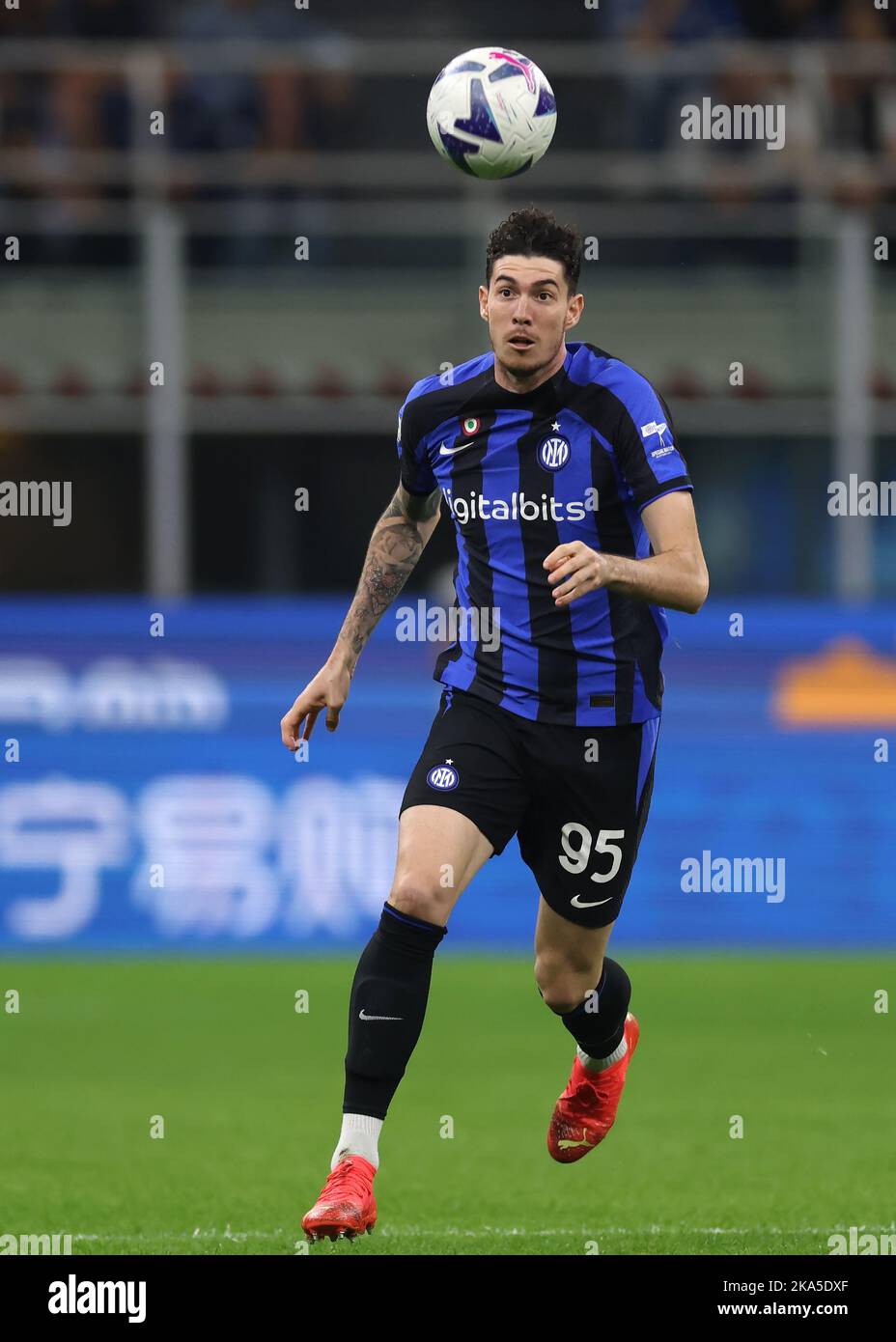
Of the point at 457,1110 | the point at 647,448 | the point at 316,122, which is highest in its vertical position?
the point at 316,122

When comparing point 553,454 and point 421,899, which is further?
point 553,454

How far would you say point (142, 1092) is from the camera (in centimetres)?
803

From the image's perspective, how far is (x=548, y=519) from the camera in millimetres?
5527

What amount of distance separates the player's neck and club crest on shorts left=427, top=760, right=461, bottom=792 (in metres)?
0.96

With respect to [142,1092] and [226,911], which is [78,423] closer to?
[226,911]

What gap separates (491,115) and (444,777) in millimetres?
1760

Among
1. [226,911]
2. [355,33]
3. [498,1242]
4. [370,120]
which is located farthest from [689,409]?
[498,1242]

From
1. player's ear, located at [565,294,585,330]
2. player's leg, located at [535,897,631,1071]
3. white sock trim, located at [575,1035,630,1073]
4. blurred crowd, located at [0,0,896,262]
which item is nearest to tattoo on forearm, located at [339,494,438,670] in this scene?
player's ear, located at [565,294,585,330]

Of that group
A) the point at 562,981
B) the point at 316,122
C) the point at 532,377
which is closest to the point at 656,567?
the point at 532,377

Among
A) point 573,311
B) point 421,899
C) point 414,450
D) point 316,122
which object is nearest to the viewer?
point 421,899

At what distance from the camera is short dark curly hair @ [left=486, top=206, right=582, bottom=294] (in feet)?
17.6

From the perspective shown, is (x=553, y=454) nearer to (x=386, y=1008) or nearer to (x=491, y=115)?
(x=491, y=115)

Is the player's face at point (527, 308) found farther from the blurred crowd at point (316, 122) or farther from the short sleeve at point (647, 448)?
the blurred crowd at point (316, 122)

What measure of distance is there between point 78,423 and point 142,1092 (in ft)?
17.8
